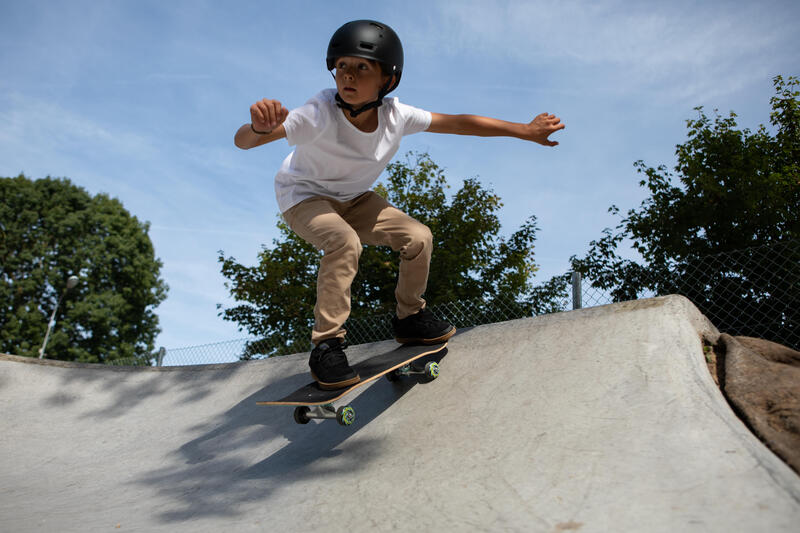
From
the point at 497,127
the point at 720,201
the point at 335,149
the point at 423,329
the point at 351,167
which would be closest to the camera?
the point at 335,149

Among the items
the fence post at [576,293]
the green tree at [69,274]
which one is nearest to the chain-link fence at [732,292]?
the fence post at [576,293]

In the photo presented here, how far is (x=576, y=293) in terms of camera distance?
19.6ft

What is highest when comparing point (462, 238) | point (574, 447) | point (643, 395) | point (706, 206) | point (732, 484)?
point (462, 238)

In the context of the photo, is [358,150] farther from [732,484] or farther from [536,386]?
[732,484]

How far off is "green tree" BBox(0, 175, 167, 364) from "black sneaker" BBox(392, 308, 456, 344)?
80.7ft

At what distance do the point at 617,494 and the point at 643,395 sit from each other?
80 centimetres

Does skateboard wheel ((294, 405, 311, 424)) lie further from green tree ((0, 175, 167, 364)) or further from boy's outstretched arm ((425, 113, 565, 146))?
green tree ((0, 175, 167, 364))

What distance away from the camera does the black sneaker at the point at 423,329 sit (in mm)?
4082

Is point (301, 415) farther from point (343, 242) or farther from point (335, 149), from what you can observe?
point (335, 149)

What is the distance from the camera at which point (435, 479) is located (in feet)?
9.12

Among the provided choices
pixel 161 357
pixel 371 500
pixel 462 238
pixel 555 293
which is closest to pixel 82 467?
pixel 371 500

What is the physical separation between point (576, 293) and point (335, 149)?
358 centimetres

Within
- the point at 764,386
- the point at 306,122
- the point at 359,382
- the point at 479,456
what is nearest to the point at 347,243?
the point at 306,122

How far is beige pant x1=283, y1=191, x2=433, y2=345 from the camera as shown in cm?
358
